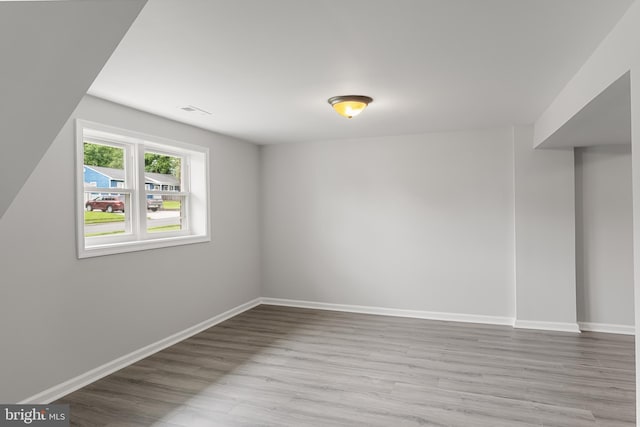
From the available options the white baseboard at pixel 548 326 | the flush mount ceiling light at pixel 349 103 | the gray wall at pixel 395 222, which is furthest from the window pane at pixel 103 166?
the white baseboard at pixel 548 326

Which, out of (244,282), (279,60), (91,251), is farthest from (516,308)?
(91,251)

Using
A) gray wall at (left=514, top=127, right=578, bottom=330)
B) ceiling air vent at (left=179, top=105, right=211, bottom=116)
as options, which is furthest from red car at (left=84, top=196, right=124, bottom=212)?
gray wall at (left=514, top=127, right=578, bottom=330)

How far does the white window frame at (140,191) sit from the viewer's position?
333 cm

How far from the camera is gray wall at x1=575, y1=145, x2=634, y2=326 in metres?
4.65

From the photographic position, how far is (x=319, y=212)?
5.90 m

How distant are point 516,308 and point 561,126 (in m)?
2.44

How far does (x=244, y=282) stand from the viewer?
19.0ft

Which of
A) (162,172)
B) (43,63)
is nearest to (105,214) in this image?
(162,172)

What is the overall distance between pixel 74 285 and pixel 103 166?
1152 millimetres

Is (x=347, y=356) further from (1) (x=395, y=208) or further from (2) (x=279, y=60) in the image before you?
(2) (x=279, y=60)

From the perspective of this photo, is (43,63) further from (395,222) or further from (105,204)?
(395,222)

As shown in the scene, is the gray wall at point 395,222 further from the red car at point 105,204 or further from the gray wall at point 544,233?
the red car at point 105,204

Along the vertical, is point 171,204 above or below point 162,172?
below

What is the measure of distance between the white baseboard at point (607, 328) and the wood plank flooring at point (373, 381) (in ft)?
0.61
